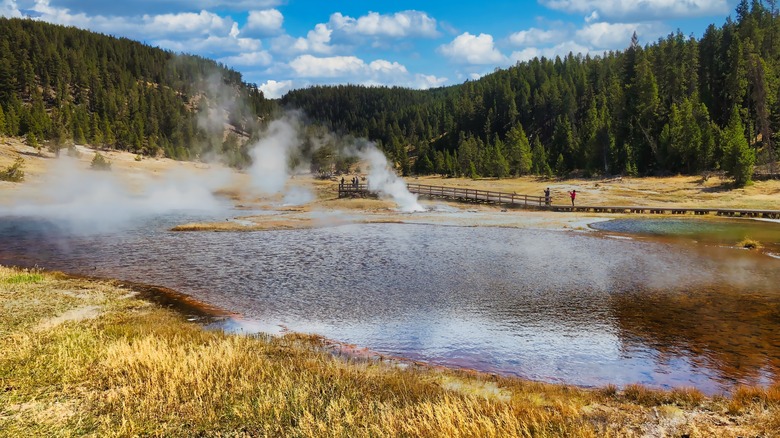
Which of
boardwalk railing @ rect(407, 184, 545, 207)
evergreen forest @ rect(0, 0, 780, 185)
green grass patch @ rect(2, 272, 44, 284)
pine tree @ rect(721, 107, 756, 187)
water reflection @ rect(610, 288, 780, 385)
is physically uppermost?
evergreen forest @ rect(0, 0, 780, 185)

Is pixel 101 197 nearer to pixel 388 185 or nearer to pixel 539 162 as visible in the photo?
pixel 388 185

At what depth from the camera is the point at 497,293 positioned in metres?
20.4

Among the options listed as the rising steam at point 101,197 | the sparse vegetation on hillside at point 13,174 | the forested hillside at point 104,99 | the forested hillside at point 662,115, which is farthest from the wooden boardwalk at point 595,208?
the forested hillside at point 104,99

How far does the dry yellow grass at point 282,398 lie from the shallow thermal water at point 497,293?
1797 mm

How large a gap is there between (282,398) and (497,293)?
41.3ft

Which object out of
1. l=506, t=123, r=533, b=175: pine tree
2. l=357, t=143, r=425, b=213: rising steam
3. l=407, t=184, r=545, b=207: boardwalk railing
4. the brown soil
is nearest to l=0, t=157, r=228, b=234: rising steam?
the brown soil

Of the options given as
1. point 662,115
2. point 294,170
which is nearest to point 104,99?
point 294,170

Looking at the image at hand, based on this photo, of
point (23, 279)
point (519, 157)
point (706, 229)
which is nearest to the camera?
point (23, 279)

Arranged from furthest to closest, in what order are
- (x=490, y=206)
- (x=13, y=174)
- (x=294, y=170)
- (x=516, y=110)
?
(x=516, y=110)
(x=294, y=170)
(x=13, y=174)
(x=490, y=206)

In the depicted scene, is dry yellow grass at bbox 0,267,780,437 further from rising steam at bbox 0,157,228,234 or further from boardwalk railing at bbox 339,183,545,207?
boardwalk railing at bbox 339,183,545,207

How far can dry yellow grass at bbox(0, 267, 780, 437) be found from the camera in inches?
326

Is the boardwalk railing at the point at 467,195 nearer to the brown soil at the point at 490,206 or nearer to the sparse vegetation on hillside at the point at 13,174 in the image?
the brown soil at the point at 490,206

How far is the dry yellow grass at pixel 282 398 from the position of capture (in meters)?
8.29

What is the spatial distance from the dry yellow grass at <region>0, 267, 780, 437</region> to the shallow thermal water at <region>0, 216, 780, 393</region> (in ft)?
5.90
